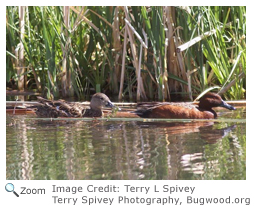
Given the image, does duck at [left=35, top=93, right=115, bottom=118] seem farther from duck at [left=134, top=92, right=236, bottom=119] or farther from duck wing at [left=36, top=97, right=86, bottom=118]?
duck at [left=134, top=92, right=236, bottom=119]

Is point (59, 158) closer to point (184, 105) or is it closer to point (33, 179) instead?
point (33, 179)

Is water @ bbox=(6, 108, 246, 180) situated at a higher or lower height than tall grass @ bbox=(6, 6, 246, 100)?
lower

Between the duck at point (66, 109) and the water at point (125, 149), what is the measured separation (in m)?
0.22

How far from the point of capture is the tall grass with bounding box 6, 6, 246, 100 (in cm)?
799

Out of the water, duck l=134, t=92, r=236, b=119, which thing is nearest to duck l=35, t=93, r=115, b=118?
the water

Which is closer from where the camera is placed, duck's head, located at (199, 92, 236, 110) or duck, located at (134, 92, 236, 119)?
duck, located at (134, 92, 236, 119)

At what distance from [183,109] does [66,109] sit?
1521mm

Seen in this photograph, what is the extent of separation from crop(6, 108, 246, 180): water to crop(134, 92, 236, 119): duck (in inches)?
14.0

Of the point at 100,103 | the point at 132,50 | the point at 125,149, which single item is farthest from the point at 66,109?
the point at 125,149

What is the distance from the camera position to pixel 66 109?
283 inches
